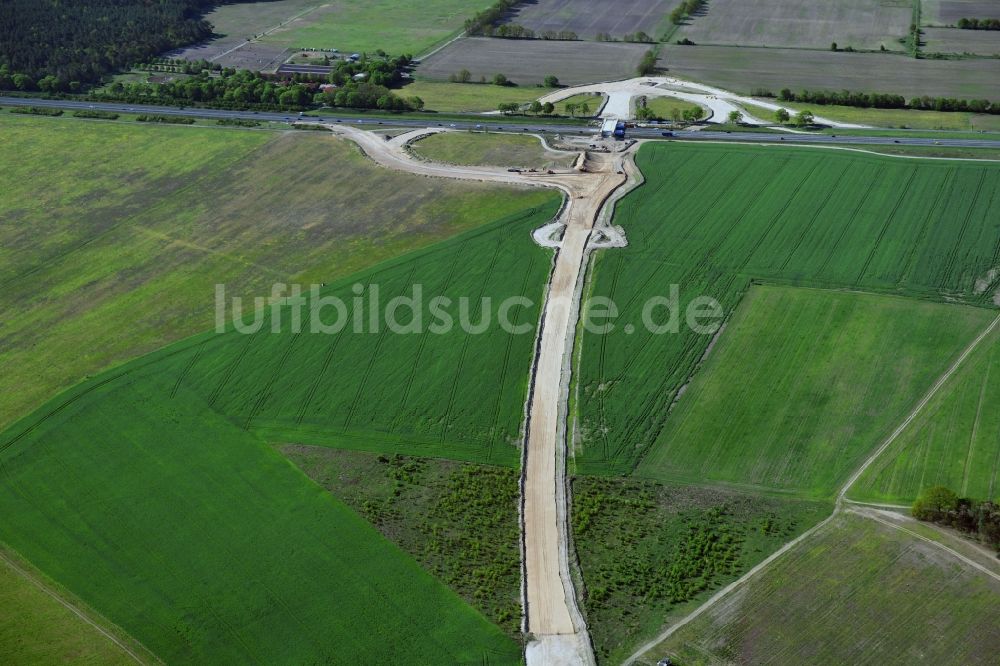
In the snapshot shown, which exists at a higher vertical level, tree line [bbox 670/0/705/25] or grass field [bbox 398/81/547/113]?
tree line [bbox 670/0/705/25]

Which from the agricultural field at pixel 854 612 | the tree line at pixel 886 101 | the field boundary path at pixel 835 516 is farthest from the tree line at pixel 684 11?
the agricultural field at pixel 854 612

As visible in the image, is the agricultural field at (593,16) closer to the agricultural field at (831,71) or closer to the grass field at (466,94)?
the agricultural field at (831,71)

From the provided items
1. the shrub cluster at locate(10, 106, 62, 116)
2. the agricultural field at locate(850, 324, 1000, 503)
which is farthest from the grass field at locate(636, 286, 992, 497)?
the shrub cluster at locate(10, 106, 62, 116)

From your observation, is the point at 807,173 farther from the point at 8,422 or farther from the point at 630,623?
the point at 8,422

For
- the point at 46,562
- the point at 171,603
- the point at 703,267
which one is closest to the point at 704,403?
the point at 703,267

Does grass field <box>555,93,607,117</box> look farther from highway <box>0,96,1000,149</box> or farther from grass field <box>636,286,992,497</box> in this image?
grass field <box>636,286,992,497</box>

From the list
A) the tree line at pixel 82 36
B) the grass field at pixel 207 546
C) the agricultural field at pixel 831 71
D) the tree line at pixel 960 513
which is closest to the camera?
the grass field at pixel 207 546

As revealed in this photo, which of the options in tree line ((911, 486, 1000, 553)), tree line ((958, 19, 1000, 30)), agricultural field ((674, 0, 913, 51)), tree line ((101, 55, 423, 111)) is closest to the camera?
tree line ((911, 486, 1000, 553))
